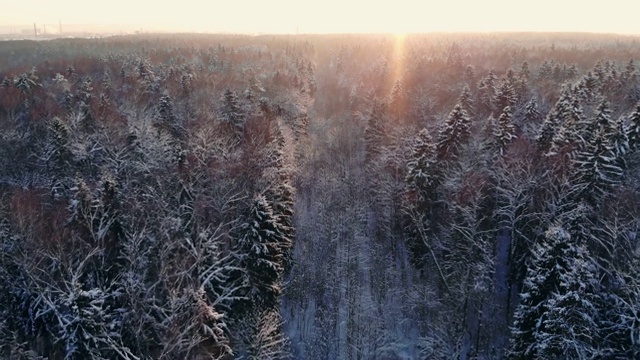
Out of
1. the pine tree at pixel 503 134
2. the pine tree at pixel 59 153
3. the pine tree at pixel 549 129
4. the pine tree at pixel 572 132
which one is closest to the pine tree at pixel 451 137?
the pine tree at pixel 503 134

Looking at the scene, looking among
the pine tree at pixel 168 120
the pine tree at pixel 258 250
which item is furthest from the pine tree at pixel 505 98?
the pine tree at pixel 168 120

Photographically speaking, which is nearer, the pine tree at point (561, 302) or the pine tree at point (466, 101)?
the pine tree at point (561, 302)

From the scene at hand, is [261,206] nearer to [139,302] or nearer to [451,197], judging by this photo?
[139,302]

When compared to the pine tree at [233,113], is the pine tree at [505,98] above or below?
above

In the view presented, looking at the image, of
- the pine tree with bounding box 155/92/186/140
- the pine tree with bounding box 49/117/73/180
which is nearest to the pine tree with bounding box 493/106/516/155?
the pine tree with bounding box 155/92/186/140

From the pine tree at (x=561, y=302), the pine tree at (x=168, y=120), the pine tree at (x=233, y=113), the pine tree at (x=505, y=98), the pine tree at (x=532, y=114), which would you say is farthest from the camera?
the pine tree at (x=505, y=98)

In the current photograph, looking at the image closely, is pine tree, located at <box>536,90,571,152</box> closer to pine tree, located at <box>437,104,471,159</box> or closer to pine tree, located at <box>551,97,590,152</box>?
pine tree, located at <box>551,97,590,152</box>

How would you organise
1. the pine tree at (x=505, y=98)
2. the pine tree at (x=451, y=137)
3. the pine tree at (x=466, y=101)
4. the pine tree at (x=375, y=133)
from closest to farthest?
the pine tree at (x=451, y=137) < the pine tree at (x=505, y=98) < the pine tree at (x=466, y=101) < the pine tree at (x=375, y=133)

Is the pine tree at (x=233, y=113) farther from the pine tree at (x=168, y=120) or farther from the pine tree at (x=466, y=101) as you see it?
the pine tree at (x=466, y=101)

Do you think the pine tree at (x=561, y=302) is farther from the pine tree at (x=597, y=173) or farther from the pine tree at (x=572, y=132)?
the pine tree at (x=572, y=132)

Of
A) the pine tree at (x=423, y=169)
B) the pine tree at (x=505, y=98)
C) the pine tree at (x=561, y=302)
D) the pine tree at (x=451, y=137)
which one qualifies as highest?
the pine tree at (x=505, y=98)
